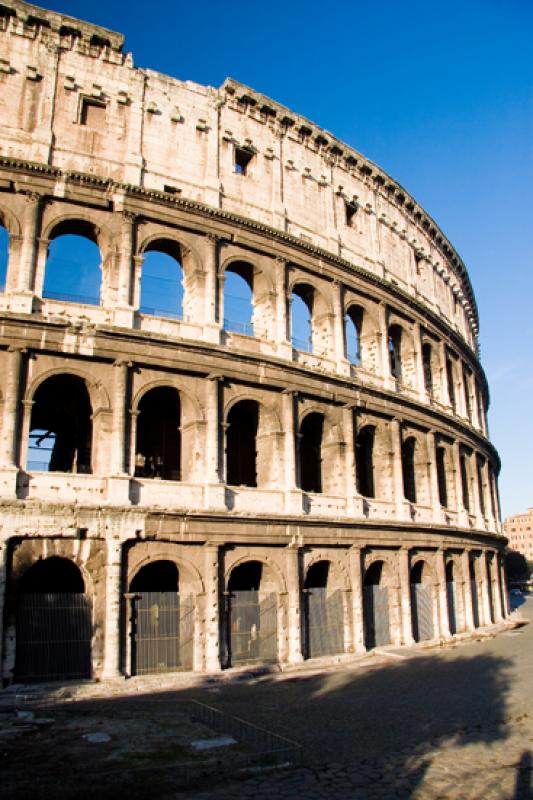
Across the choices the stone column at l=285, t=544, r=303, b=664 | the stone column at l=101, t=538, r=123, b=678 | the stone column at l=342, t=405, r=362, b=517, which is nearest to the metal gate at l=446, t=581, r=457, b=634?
the stone column at l=342, t=405, r=362, b=517

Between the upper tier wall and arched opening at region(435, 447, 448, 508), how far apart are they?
259 inches

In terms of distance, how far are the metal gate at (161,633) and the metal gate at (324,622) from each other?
3.45m

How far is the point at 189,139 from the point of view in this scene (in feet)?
60.8

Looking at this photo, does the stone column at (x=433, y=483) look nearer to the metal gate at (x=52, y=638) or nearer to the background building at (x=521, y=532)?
the metal gate at (x=52, y=638)

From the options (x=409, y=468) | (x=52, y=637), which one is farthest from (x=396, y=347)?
(x=52, y=637)

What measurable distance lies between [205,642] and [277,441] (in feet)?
17.3

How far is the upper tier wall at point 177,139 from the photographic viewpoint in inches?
650

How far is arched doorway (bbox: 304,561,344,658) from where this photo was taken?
16.8 meters

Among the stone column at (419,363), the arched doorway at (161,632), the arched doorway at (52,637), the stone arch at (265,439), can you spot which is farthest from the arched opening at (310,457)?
the arched doorway at (52,637)

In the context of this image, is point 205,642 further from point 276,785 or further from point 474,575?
point 474,575

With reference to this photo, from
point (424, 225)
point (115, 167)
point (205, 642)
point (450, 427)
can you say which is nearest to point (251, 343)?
point (115, 167)

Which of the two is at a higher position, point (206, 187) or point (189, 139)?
point (189, 139)

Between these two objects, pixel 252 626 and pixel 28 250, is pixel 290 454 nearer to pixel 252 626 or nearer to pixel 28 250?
pixel 252 626

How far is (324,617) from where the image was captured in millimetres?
17297
